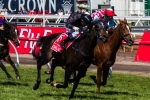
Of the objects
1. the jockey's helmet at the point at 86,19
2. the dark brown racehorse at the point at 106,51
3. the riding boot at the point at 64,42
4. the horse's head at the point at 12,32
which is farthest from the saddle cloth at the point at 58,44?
the horse's head at the point at 12,32

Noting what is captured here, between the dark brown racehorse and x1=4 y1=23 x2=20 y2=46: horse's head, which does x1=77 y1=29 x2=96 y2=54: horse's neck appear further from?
x1=4 y1=23 x2=20 y2=46: horse's head

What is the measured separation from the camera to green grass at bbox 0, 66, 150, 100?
11857 mm

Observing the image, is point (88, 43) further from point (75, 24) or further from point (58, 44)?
point (75, 24)

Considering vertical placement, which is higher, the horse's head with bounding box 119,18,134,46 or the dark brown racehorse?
the horse's head with bounding box 119,18,134,46

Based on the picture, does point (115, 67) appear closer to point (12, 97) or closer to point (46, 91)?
point (46, 91)

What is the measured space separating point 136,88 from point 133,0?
26.3 metres

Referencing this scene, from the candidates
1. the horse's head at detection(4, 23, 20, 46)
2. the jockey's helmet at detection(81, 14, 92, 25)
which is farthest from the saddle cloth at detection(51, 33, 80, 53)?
the horse's head at detection(4, 23, 20, 46)

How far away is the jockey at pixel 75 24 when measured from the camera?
11.7 metres

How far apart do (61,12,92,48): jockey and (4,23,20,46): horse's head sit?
169 cm

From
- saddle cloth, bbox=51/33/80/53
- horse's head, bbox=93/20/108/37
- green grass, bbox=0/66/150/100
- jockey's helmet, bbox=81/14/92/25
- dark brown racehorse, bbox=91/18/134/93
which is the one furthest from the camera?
dark brown racehorse, bbox=91/18/134/93

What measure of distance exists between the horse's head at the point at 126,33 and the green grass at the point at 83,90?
3.89 ft

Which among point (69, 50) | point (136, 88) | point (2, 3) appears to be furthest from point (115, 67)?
point (2, 3)

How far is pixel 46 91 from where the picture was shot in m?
12.8

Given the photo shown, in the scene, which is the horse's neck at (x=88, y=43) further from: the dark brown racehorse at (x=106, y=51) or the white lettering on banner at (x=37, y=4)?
the white lettering on banner at (x=37, y=4)
